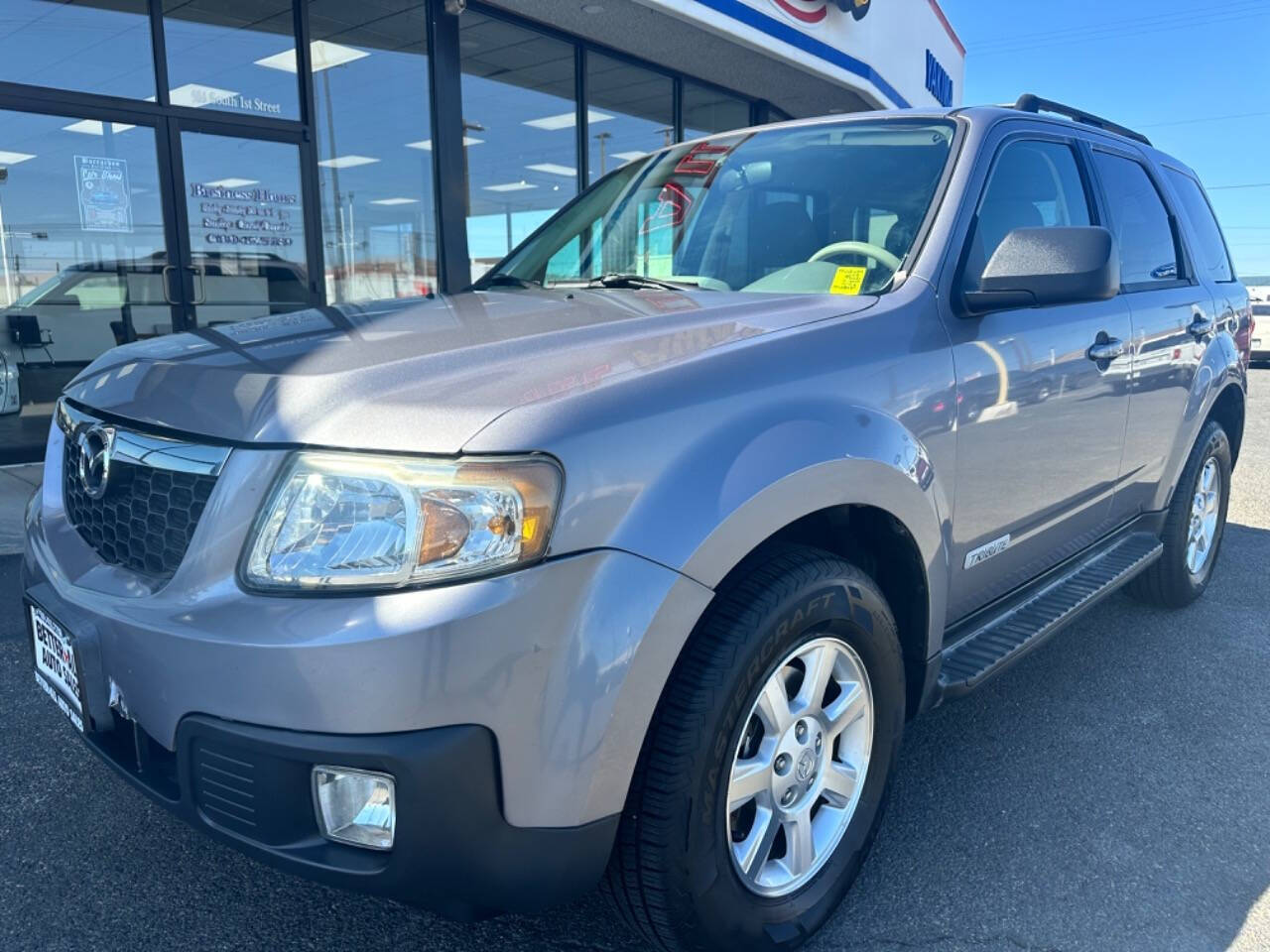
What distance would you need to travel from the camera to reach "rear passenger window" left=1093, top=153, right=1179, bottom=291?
3.36m

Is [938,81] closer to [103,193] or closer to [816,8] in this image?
[816,8]

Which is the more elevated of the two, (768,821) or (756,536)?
(756,536)

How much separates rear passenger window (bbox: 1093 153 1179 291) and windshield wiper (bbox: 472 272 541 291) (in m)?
1.96

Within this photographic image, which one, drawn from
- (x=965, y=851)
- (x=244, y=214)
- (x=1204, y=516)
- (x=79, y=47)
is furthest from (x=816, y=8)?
(x=965, y=851)

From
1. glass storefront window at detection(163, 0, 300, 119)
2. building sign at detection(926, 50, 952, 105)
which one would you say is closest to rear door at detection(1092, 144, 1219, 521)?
glass storefront window at detection(163, 0, 300, 119)

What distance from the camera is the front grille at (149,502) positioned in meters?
1.65

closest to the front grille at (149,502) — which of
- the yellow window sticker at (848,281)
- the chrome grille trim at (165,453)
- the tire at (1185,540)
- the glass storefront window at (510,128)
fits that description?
the chrome grille trim at (165,453)

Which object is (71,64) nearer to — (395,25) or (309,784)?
(395,25)

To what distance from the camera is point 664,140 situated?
36.2 feet

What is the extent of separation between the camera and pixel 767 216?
2783 mm

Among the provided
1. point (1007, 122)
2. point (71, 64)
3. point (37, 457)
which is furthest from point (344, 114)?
point (1007, 122)

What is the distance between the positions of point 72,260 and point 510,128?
4067 mm

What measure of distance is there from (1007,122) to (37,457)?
22.1ft

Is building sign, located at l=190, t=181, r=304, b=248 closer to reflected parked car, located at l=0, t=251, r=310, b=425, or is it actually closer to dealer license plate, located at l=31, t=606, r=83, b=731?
reflected parked car, located at l=0, t=251, r=310, b=425
